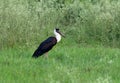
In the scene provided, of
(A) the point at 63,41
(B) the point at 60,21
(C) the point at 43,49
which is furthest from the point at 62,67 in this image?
(B) the point at 60,21

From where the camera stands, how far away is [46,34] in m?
14.9

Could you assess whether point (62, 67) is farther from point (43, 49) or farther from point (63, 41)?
point (63, 41)

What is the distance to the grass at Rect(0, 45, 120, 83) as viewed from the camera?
310 inches

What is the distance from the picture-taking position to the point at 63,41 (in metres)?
14.6

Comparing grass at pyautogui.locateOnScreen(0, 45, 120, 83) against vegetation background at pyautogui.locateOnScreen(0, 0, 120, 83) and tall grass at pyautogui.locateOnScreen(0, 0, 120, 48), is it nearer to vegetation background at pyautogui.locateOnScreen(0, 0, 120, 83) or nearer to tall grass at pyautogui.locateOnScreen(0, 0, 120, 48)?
vegetation background at pyautogui.locateOnScreen(0, 0, 120, 83)

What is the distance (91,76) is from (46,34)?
668cm

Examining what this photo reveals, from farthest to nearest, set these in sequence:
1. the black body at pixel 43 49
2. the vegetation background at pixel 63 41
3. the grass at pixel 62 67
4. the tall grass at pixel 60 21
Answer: the tall grass at pixel 60 21
the black body at pixel 43 49
the vegetation background at pixel 63 41
the grass at pixel 62 67

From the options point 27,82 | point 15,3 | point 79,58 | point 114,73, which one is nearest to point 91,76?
point 114,73

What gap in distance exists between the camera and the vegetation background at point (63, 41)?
8.35 m

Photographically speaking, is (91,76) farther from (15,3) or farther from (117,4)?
(117,4)

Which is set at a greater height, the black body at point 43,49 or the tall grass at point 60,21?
the black body at point 43,49

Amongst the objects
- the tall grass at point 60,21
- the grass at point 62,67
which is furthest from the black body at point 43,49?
the tall grass at point 60,21

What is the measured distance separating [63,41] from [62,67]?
235 inches

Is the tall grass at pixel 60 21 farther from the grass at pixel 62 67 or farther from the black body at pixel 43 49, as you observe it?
the black body at pixel 43 49
